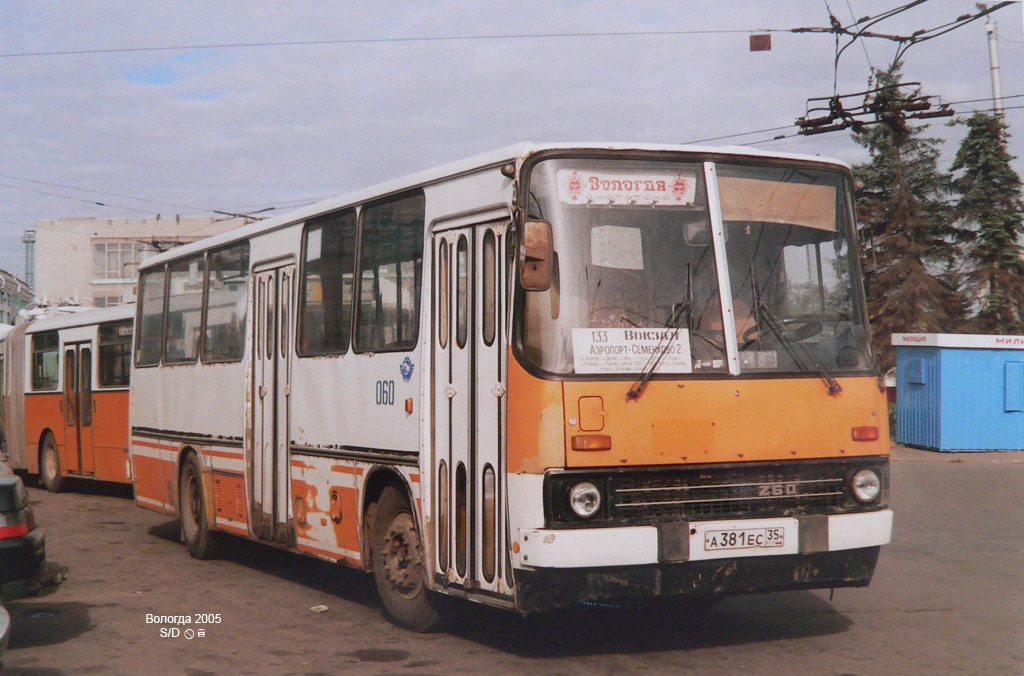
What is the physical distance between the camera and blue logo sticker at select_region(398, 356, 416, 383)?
8.08 metres

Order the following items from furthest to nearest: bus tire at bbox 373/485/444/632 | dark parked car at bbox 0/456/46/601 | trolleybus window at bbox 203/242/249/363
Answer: trolleybus window at bbox 203/242/249/363
bus tire at bbox 373/485/444/632
dark parked car at bbox 0/456/46/601

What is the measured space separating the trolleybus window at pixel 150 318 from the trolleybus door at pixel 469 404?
22.3 feet

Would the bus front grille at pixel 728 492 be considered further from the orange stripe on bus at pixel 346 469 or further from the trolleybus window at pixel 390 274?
the orange stripe on bus at pixel 346 469

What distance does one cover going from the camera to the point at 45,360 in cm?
2236

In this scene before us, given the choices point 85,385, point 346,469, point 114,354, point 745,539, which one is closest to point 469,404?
point 745,539


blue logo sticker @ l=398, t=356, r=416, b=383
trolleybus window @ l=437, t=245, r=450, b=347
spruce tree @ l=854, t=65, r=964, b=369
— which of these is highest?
spruce tree @ l=854, t=65, r=964, b=369

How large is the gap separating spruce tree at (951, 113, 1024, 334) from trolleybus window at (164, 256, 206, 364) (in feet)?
120

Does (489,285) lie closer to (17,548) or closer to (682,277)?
(682,277)

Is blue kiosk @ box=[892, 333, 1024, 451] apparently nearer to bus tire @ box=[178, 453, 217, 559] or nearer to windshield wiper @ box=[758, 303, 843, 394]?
bus tire @ box=[178, 453, 217, 559]

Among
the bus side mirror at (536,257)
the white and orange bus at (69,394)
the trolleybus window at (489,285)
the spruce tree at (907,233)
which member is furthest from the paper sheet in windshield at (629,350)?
the spruce tree at (907,233)

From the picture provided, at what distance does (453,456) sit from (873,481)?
251cm

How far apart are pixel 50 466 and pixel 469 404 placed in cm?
1692

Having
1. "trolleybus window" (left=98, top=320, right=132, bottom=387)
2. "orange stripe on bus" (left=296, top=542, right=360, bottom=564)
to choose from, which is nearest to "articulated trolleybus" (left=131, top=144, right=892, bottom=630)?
"orange stripe on bus" (left=296, top=542, right=360, bottom=564)

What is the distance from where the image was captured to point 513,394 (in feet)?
22.5
